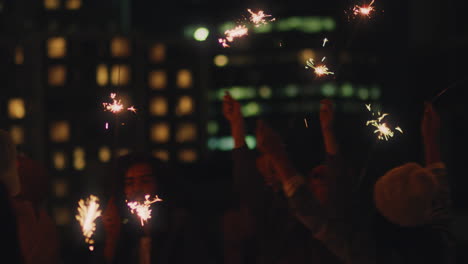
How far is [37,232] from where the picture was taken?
3.43 m

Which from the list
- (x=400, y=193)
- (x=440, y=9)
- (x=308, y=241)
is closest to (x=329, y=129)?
(x=308, y=241)

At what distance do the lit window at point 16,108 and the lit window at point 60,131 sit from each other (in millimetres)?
4267

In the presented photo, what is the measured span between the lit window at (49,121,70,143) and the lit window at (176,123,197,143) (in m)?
15.8

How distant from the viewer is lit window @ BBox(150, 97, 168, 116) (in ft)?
301

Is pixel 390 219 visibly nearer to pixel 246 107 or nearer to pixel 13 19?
pixel 13 19

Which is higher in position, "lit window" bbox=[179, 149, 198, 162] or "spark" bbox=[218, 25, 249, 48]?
"lit window" bbox=[179, 149, 198, 162]

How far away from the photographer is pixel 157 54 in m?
90.2

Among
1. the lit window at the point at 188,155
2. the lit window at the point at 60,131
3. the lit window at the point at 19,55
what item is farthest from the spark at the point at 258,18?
the lit window at the point at 188,155

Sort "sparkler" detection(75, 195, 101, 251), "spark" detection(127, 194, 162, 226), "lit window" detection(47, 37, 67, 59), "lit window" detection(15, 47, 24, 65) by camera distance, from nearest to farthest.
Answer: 1. "sparkler" detection(75, 195, 101, 251)
2. "spark" detection(127, 194, 162, 226)
3. "lit window" detection(15, 47, 24, 65)
4. "lit window" detection(47, 37, 67, 59)

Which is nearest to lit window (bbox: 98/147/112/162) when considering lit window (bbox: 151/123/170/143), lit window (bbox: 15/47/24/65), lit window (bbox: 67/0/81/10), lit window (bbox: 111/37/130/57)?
lit window (bbox: 151/123/170/143)

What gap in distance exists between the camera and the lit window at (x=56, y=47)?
8348 centimetres

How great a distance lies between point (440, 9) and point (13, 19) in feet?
261

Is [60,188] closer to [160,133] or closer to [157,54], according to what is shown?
[160,133]

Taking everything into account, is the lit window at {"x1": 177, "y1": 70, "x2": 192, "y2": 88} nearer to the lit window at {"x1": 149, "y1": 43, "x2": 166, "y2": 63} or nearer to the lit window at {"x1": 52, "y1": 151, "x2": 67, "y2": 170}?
the lit window at {"x1": 149, "y1": 43, "x2": 166, "y2": 63}
